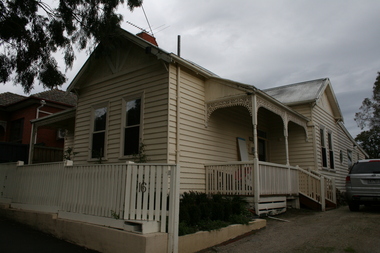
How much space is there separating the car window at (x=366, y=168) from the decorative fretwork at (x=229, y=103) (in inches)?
164

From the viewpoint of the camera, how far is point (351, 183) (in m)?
10.5

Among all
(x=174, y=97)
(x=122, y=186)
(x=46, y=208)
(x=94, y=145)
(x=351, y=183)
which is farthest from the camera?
(x=94, y=145)

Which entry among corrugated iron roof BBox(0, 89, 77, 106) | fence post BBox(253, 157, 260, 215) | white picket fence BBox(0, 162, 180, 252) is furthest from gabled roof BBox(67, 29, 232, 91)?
corrugated iron roof BBox(0, 89, 77, 106)

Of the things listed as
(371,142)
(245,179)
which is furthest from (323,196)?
(371,142)

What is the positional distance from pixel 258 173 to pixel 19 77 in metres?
7.57

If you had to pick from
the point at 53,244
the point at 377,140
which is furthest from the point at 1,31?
the point at 377,140

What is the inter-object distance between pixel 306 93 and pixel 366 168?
20.0ft

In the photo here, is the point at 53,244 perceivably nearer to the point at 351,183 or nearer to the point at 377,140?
the point at 351,183

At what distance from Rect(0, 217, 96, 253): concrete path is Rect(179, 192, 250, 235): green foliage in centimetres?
184

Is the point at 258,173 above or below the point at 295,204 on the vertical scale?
above

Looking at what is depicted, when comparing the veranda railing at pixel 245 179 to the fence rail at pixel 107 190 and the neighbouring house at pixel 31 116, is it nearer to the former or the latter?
the fence rail at pixel 107 190

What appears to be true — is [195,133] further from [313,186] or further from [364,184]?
[364,184]

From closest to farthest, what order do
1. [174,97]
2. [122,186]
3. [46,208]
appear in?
[122,186] → [46,208] → [174,97]

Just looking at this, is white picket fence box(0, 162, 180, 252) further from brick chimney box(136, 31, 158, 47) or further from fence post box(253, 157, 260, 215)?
brick chimney box(136, 31, 158, 47)
